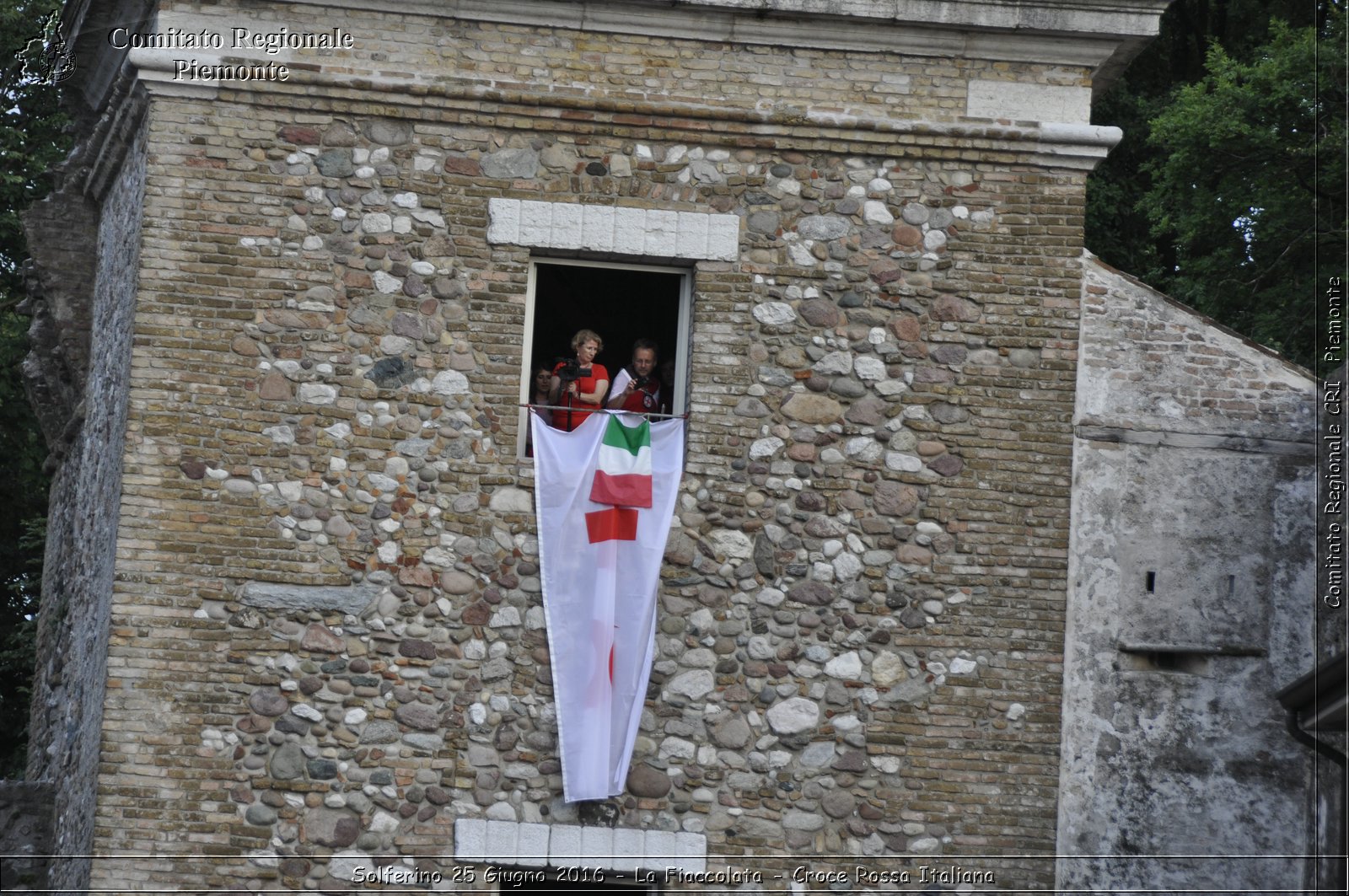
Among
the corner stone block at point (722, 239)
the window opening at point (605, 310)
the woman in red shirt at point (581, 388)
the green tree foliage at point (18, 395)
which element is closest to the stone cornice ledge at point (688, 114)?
the corner stone block at point (722, 239)

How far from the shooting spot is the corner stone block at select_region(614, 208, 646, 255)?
440 inches

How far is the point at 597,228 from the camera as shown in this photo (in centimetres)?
1115

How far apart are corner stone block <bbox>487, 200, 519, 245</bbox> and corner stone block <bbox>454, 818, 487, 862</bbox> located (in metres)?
3.58

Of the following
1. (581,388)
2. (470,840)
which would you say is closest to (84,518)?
(581,388)

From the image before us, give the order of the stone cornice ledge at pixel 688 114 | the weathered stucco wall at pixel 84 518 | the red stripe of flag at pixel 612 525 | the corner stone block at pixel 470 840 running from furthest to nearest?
the weathered stucco wall at pixel 84 518 → the stone cornice ledge at pixel 688 114 → the red stripe of flag at pixel 612 525 → the corner stone block at pixel 470 840

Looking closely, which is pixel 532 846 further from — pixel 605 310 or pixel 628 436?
pixel 605 310

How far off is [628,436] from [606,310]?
157 inches

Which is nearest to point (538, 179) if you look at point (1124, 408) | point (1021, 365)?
point (1021, 365)

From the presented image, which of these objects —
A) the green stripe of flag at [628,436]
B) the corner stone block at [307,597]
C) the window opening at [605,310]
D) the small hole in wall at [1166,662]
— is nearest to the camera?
the corner stone block at [307,597]

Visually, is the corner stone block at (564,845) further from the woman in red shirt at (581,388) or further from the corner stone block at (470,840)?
the woman in red shirt at (581,388)

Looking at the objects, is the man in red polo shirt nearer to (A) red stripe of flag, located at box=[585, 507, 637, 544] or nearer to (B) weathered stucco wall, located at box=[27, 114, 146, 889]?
(A) red stripe of flag, located at box=[585, 507, 637, 544]

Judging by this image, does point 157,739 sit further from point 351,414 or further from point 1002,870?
point 1002,870

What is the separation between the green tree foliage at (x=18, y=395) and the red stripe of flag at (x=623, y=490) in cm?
1157

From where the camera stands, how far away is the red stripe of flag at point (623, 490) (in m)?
10.9
